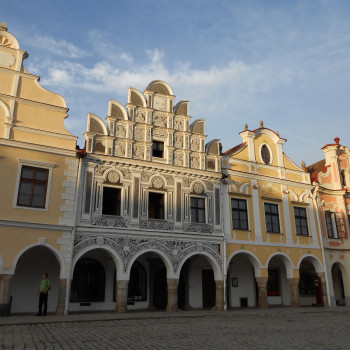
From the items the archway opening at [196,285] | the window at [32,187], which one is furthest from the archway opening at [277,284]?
the window at [32,187]

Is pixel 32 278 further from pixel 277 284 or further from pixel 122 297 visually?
pixel 277 284

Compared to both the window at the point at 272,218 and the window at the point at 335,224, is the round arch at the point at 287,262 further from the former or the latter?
the window at the point at 335,224

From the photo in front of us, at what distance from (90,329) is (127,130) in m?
10.4

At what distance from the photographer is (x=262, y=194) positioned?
2205 cm

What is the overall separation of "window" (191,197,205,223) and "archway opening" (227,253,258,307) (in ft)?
13.3

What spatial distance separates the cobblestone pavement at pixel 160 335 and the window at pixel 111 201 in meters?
5.62

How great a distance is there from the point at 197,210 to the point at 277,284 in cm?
832

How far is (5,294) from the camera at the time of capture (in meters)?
14.2

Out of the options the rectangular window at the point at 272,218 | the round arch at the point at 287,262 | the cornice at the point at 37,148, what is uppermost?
the cornice at the point at 37,148

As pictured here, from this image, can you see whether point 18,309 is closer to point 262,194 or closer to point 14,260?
point 14,260

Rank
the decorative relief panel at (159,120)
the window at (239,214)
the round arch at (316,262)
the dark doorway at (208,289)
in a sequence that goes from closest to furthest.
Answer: the decorative relief panel at (159,120) < the window at (239,214) < the dark doorway at (208,289) < the round arch at (316,262)

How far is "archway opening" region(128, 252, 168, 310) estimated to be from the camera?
19500 millimetres

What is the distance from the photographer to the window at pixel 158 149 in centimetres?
1958

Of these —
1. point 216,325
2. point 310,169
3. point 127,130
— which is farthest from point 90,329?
point 310,169
